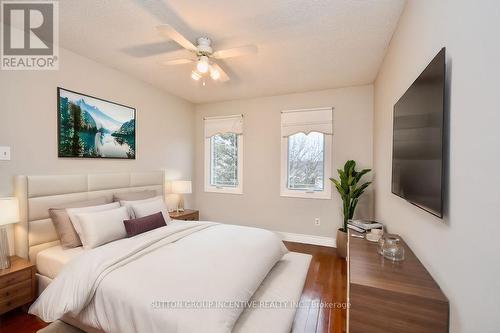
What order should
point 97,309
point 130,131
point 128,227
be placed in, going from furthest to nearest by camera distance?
point 130,131, point 128,227, point 97,309

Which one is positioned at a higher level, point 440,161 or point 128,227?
point 440,161

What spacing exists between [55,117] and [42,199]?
2.88ft

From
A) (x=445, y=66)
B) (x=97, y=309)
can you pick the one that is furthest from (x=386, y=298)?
(x=97, y=309)

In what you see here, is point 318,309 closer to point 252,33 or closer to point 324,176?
point 324,176

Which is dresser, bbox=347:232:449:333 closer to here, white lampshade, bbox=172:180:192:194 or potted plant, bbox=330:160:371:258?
potted plant, bbox=330:160:371:258

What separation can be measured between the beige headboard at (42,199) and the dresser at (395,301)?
2.76 metres

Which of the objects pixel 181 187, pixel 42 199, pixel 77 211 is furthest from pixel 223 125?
pixel 42 199

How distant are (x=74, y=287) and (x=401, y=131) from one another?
256 cm

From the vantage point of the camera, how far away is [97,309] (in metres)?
1.42

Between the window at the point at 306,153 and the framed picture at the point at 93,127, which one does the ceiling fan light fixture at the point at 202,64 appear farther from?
the window at the point at 306,153

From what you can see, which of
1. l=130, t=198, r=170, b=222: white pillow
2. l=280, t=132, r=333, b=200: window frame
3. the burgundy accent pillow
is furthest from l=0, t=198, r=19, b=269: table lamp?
l=280, t=132, r=333, b=200: window frame

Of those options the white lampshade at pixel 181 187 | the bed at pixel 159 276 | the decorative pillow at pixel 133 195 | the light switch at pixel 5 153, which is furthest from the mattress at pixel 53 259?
the white lampshade at pixel 181 187

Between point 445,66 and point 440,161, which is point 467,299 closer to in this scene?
point 440,161

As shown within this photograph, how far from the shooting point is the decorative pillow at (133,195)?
2773mm
